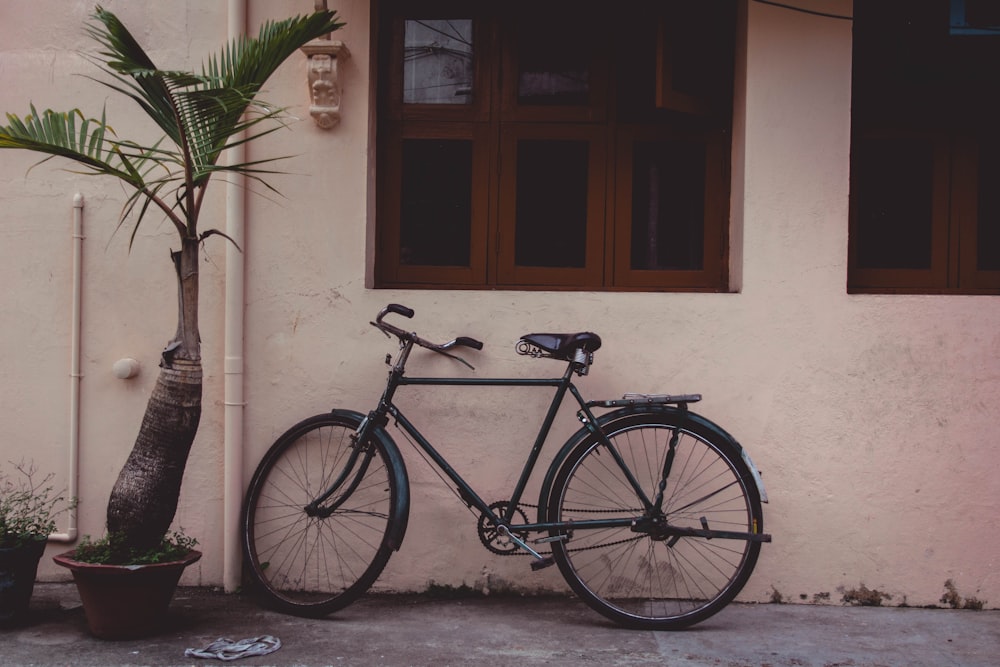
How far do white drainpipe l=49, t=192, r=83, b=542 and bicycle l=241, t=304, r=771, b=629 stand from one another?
0.96m

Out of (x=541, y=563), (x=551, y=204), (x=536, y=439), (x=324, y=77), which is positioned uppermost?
(x=324, y=77)

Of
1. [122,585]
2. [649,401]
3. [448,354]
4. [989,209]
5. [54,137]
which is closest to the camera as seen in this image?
[54,137]

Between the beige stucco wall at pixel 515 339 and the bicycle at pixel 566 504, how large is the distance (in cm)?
20

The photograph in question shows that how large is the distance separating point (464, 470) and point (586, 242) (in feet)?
4.50

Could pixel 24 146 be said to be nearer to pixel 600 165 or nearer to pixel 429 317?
pixel 429 317

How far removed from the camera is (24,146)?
3445 millimetres

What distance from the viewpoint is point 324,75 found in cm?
425

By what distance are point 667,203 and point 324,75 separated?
1.90 meters

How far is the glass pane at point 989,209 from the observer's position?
454cm

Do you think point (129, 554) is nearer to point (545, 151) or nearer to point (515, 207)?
point (515, 207)

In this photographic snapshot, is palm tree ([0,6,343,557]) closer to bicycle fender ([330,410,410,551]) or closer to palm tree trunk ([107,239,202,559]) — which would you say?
palm tree trunk ([107,239,202,559])

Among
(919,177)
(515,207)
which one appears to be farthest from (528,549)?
(919,177)

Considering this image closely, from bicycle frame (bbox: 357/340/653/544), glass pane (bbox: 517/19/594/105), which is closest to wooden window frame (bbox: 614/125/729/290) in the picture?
glass pane (bbox: 517/19/594/105)

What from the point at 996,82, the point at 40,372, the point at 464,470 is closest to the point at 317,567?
the point at 464,470
